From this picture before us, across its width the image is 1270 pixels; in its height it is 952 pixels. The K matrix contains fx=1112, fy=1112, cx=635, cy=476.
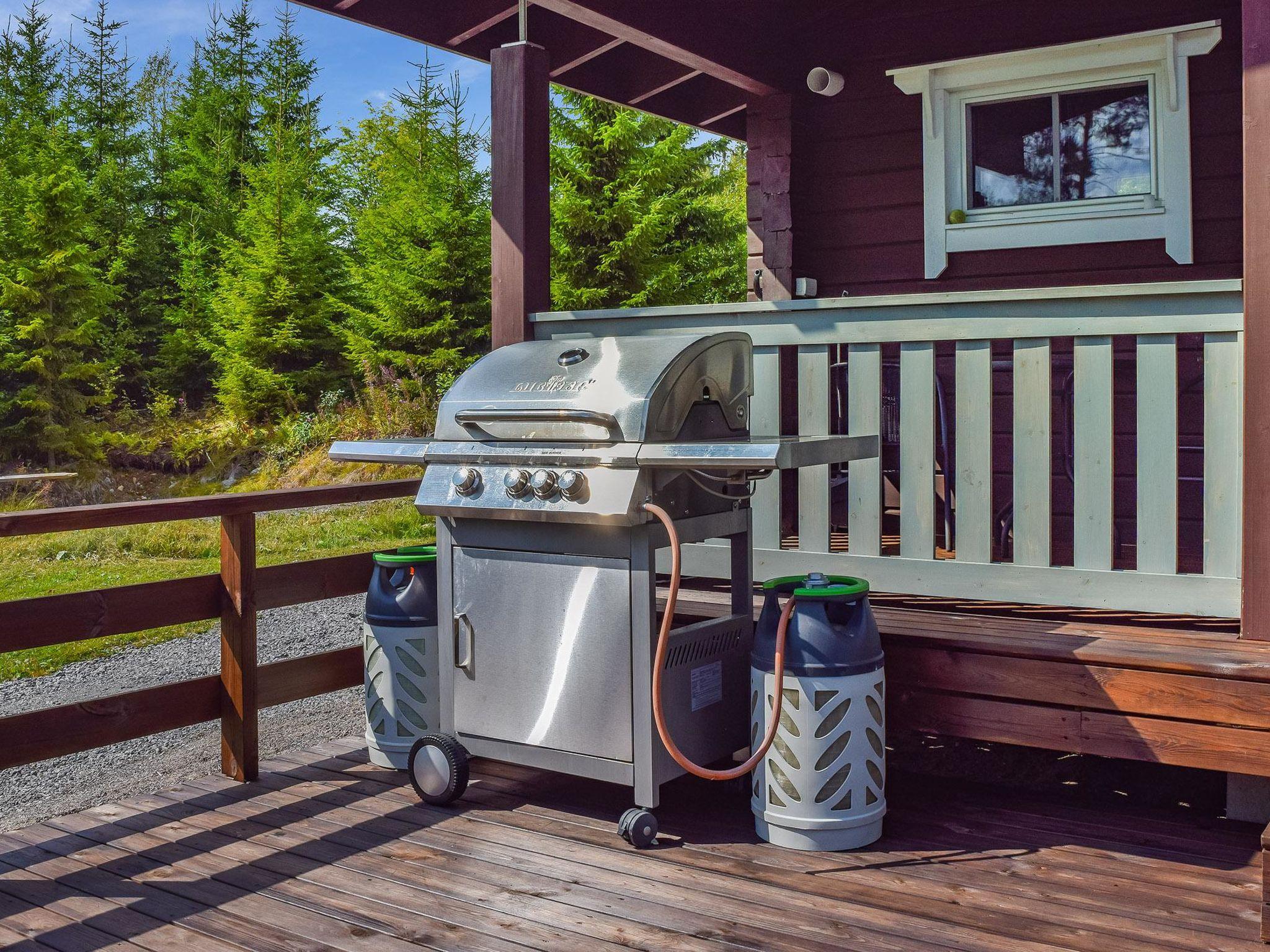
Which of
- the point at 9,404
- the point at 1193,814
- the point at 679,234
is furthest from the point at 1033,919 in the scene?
the point at 9,404

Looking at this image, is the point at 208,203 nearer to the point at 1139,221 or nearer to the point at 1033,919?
the point at 1139,221

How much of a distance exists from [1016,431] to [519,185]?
72.6 inches

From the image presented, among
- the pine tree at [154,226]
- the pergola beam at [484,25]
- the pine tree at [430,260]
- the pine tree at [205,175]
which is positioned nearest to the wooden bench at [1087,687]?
the pergola beam at [484,25]

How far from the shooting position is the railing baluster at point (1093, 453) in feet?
9.85

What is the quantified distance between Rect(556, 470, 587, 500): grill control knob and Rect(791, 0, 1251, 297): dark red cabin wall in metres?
2.87

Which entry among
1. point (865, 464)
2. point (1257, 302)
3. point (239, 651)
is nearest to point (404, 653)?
point (239, 651)

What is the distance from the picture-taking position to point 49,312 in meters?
15.0

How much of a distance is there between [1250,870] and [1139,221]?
2958 millimetres

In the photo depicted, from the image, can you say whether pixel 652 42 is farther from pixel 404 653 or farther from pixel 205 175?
pixel 205 175

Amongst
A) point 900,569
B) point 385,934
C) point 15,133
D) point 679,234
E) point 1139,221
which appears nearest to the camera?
point 385,934

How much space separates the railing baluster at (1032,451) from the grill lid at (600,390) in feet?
2.49

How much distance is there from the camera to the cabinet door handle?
3080mm

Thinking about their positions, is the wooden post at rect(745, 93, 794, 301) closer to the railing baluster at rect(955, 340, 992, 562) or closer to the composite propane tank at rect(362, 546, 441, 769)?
the railing baluster at rect(955, 340, 992, 562)

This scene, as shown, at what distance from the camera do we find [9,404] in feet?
48.0
